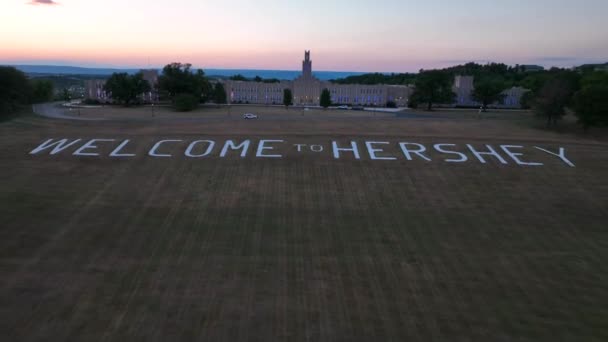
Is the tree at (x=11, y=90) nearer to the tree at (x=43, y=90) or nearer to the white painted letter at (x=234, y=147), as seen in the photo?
Result: the tree at (x=43, y=90)

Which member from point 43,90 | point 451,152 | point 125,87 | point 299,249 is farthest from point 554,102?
point 43,90

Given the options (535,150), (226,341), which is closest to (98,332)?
(226,341)

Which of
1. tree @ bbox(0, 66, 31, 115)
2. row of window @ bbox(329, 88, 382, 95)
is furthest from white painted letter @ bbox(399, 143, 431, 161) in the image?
row of window @ bbox(329, 88, 382, 95)

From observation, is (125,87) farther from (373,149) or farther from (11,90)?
(373,149)

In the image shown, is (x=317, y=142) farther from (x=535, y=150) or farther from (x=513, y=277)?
(x=513, y=277)

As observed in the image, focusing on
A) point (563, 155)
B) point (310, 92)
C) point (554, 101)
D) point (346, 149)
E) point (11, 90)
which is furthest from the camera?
point (310, 92)

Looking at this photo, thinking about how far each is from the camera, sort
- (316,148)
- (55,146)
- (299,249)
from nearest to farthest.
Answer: (299,249), (55,146), (316,148)

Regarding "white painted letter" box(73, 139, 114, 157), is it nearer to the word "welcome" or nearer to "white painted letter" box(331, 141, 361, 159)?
the word "welcome"

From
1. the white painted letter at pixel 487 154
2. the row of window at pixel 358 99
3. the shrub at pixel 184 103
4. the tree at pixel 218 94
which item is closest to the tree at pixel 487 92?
the row of window at pixel 358 99
